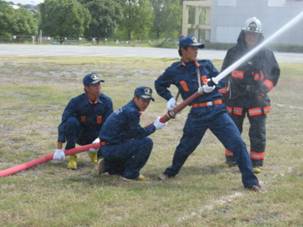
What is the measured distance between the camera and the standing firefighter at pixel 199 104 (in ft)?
20.4

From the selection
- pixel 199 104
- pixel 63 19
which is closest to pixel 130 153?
pixel 199 104

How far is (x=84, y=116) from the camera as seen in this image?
7.27 meters

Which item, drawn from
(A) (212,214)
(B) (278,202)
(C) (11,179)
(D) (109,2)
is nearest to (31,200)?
(C) (11,179)

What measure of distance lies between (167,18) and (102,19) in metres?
19.6

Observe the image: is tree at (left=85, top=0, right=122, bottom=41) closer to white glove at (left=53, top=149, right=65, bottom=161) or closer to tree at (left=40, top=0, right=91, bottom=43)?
tree at (left=40, top=0, right=91, bottom=43)

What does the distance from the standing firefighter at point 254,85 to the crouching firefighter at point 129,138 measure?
1.30m

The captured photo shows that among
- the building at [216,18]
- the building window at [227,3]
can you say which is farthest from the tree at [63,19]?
the building window at [227,3]

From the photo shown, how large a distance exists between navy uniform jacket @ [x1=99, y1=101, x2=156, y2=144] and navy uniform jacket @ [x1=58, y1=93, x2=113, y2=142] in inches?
30.7

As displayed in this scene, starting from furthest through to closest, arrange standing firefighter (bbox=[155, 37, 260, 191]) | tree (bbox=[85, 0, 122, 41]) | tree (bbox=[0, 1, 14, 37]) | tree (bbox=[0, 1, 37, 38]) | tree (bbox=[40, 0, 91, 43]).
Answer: tree (bbox=[85, 0, 122, 41]) < tree (bbox=[40, 0, 91, 43]) < tree (bbox=[0, 1, 37, 38]) < tree (bbox=[0, 1, 14, 37]) < standing firefighter (bbox=[155, 37, 260, 191])

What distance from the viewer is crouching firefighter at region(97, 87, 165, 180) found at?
20.8ft

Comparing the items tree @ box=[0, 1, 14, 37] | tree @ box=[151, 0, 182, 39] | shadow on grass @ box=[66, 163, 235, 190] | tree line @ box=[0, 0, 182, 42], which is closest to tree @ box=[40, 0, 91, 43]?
tree line @ box=[0, 0, 182, 42]

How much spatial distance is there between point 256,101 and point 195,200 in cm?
200

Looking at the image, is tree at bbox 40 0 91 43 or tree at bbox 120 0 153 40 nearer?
tree at bbox 40 0 91 43

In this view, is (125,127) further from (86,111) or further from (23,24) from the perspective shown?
(23,24)
